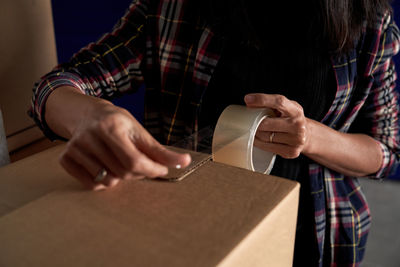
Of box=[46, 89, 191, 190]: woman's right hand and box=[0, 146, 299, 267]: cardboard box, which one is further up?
box=[46, 89, 191, 190]: woman's right hand

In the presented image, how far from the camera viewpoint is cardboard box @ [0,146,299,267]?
28cm

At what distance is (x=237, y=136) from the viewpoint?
469mm

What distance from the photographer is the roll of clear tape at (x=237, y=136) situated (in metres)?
0.47

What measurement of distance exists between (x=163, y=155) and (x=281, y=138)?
0.95 ft

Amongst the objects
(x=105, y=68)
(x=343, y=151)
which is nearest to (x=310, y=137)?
(x=343, y=151)

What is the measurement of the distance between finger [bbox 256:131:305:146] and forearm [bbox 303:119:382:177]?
0.34 ft

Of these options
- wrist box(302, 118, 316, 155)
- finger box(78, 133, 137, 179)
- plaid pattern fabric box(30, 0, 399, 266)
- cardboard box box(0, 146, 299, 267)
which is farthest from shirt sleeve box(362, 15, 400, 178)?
finger box(78, 133, 137, 179)

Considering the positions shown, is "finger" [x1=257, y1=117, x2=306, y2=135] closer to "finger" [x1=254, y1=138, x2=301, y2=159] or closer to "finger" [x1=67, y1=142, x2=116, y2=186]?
"finger" [x1=254, y1=138, x2=301, y2=159]

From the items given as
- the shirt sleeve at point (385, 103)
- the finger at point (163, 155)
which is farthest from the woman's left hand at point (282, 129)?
the shirt sleeve at point (385, 103)

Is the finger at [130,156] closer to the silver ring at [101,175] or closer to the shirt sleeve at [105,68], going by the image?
the silver ring at [101,175]

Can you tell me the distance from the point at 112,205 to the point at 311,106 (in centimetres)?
53

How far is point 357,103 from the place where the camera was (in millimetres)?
789

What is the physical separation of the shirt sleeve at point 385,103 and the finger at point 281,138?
31 centimetres

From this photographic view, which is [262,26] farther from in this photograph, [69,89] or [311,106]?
[69,89]
